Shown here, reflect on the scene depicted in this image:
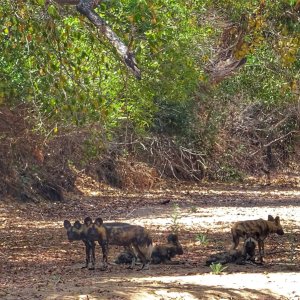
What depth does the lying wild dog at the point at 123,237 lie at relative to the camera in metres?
13.5

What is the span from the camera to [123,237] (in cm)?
1346

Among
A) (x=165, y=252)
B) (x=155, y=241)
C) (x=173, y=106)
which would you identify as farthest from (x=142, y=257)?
(x=173, y=106)

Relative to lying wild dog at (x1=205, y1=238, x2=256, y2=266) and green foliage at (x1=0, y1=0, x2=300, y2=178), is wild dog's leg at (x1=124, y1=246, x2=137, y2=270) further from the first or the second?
green foliage at (x1=0, y1=0, x2=300, y2=178)

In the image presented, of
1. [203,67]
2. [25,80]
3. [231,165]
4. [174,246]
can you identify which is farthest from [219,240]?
[231,165]

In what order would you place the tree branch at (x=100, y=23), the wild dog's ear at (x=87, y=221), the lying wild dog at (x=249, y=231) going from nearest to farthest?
the tree branch at (x=100, y=23) < the wild dog's ear at (x=87, y=221) < the lying wild dog at (x=249, y=231)

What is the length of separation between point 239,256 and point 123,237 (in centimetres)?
163

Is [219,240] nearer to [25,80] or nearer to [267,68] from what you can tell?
[25,80]

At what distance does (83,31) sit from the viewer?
1619 centimetres

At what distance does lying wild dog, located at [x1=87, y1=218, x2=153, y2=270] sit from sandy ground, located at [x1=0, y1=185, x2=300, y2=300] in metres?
0.27

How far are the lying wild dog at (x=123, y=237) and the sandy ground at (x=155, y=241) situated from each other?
0.27m

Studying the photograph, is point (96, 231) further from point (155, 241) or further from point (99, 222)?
point (155, 241)

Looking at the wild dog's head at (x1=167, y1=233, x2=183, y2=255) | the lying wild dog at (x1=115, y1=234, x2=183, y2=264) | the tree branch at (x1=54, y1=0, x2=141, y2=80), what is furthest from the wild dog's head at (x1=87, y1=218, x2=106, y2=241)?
the tree branch at (x1=54, y1=0, x2=141, y2=80)

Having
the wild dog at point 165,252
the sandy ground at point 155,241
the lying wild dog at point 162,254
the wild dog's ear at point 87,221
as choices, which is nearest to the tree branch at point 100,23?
the sandy ground at point 155,241

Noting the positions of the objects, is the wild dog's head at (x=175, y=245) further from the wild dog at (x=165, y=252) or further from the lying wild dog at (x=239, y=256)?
the lying wild dog at (x=239, y=256)
